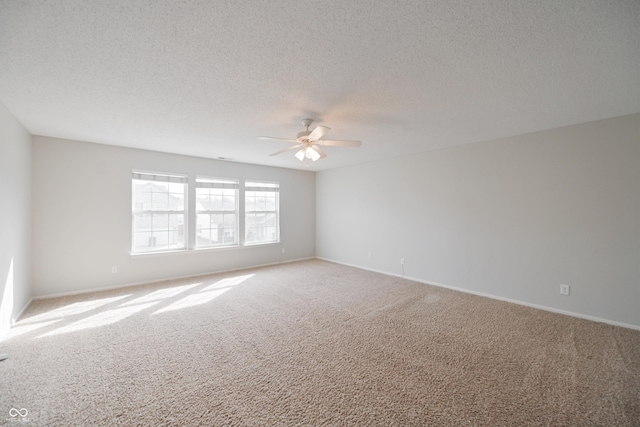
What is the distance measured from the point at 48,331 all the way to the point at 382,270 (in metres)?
5.01

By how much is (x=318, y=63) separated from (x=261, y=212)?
459 cm

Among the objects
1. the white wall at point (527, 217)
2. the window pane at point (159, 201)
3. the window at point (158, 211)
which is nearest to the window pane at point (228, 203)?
the window at point (158, 211)

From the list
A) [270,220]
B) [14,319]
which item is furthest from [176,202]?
[14,319]

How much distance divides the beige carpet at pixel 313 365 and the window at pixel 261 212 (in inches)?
97.0

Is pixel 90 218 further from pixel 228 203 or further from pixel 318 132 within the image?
pixel 318 132

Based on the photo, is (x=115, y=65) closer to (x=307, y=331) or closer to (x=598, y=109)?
(x=307, y=331)

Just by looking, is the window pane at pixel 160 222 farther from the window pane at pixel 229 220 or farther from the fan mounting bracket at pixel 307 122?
the fan mounting bracket at pixel 307 122

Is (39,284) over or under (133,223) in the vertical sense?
under

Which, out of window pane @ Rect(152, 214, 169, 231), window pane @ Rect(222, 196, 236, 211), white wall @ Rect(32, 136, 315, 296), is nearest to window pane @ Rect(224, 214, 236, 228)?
window pane @ Rect(222, 196, 236, 211)

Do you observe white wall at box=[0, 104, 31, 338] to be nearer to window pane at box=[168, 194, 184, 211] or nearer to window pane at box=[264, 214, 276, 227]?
window pane at box=[168, 194, 184, 211]

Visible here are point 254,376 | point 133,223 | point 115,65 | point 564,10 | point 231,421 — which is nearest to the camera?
point 564,10

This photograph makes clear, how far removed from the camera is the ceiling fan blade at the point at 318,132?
264 cm

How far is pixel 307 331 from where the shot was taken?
2.82 metres

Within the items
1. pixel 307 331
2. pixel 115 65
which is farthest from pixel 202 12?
pixel 307 331
